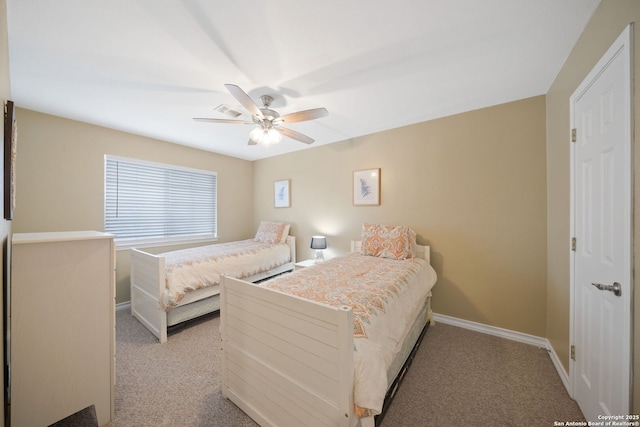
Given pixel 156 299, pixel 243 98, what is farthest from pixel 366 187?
pixel 156 299

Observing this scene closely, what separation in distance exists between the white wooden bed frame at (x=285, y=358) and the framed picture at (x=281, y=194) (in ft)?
8.98

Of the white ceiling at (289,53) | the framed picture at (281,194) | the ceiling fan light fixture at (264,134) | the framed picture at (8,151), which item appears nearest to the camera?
the framed picture at (8,151)

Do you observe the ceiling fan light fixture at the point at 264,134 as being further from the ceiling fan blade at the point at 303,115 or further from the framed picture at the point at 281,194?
the framed picture at the point at 281,194

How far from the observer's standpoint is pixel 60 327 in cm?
129

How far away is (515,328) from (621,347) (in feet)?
4.84

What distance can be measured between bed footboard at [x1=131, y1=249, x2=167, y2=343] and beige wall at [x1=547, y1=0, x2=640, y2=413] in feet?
10.7

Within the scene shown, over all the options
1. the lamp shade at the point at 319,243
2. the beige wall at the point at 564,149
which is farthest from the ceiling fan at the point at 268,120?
the lamp shade at the point at 319,243

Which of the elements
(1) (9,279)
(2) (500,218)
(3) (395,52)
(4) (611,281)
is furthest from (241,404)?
(2) (500,218)

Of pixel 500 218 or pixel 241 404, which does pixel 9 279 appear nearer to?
pixel 241 404

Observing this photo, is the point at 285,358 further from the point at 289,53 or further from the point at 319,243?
the point at 319,243

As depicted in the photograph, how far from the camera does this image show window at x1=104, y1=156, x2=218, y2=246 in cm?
315

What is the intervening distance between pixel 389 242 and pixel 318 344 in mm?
1820

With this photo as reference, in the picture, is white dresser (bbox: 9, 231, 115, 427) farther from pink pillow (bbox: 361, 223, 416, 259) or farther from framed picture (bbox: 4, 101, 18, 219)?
pink pillow (bbox: 361, 223, 416, 259)

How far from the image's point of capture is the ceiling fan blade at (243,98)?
61.2 inches
